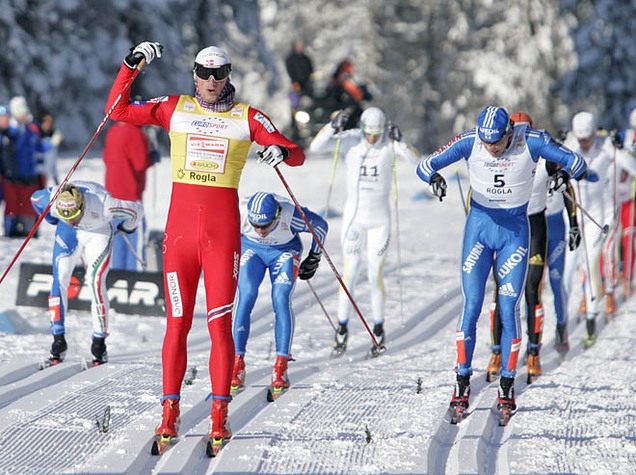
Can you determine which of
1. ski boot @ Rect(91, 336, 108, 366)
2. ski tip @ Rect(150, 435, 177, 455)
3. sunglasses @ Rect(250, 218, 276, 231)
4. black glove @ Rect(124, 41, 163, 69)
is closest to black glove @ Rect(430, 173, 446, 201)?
sunglasses @ Rect(250, 218, 276, 231)

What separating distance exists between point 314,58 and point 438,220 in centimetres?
2172

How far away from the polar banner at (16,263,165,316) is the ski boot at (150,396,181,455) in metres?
4.99

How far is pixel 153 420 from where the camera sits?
705cm

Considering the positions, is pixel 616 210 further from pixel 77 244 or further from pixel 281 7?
pixel 281 7

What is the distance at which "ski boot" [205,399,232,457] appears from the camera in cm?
648

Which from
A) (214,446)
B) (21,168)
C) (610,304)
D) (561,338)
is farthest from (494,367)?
(21,168)

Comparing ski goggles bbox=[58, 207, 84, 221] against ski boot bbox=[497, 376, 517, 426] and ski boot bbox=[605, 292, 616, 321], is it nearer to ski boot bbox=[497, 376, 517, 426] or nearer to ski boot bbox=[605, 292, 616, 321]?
ski boot bbox=[497, 376, 517, 426]

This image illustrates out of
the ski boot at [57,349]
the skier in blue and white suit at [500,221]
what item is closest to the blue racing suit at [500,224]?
the skier in blue and white suit at [500,221]

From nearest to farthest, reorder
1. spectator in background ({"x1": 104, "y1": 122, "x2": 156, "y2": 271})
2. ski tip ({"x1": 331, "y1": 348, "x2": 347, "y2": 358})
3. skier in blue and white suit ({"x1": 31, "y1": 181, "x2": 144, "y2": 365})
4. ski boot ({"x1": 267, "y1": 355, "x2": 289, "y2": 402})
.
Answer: ski boot ({"x1": 267, "y1": 355, "x2": 289, "y2": 402}) → skier in blue and white suit ({"x1": 31, "y1": 181, "x2": 144, "y2": 365}) → ski tip ({"x1": 331, "y1": 348, "x2": 347, "y2": 358}) → spectator in background ({"x1": 104, "y1": 122, "x2": 156, "y2": 271})

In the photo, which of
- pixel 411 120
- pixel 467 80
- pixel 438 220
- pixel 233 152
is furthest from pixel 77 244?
pixel 411 120

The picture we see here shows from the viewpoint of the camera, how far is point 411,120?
43406 millimetres

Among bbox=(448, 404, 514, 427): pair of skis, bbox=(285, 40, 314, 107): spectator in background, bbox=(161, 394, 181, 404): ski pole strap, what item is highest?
bbox=(285, 40, 314, 107): spectator in background

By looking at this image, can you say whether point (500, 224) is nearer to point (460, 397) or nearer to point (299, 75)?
point (460, 397)

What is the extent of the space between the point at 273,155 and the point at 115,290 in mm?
5765
